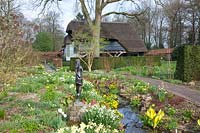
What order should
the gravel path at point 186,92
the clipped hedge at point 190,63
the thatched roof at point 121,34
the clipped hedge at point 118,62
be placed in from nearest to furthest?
the gravel path at point 186,92
the clipped hedge at point 190,63
the clipped hedge at point 118,62
the thatched roof at point 121,34

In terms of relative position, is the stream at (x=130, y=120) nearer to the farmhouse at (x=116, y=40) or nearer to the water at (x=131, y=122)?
the water at (x=131, y=122)

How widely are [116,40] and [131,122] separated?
3182 cm

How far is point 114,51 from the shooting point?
4034cm

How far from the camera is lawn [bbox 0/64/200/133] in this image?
269 inches

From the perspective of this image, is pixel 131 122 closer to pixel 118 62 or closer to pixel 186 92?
pixel 186 92

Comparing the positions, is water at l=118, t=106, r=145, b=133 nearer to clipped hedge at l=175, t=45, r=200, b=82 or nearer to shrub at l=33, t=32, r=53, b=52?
clipped hedge at l=175, t=45, r=200, b=82

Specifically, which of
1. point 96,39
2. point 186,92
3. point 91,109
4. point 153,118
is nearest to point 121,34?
point 96,39

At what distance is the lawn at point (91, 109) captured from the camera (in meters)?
6.82

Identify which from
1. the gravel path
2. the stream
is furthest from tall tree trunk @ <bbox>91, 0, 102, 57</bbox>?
the stream

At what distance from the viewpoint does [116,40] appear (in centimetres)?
4122

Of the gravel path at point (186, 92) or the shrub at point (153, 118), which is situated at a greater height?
the gravel path at point (186, 92)

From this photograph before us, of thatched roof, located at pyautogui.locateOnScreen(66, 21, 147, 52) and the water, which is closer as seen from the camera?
the water

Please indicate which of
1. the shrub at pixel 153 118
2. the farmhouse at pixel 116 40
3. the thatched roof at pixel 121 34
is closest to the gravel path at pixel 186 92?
the shrub at pixel 153 118

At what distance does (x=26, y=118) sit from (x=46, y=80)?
23.6 ft
